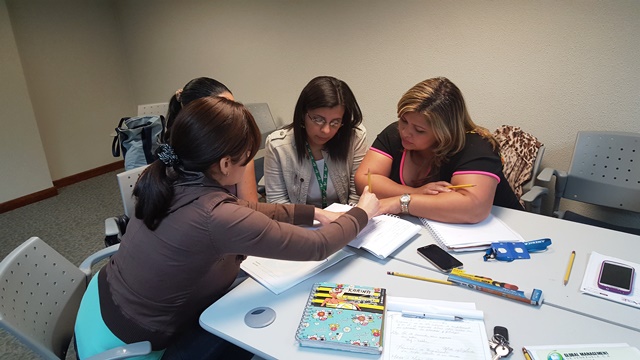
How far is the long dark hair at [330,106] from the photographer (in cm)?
173

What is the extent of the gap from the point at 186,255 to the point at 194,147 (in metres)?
0.31

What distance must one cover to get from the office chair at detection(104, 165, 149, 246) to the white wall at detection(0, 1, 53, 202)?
2.46m

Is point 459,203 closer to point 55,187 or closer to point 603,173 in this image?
point 603,173

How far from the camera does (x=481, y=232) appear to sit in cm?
142

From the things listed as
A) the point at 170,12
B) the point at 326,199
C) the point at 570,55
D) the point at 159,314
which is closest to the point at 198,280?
the point at 159,314

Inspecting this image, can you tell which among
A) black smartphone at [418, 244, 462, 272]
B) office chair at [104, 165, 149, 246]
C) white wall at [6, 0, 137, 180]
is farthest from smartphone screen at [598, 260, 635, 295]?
white wall at [6, 0, 137, 180]

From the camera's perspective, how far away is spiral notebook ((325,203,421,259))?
1314 millimetres

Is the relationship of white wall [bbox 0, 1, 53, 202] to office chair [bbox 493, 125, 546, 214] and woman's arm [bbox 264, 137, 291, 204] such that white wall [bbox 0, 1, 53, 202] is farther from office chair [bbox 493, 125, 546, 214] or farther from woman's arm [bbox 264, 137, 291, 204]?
office chair [bbox 493, 125, 546, 214]

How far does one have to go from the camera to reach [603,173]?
7.19 ft

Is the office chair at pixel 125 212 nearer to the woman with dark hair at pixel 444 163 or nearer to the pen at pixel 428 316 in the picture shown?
the woman with dark hair at pixel 444 163

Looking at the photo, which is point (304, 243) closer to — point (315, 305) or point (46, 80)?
point (315, 305)

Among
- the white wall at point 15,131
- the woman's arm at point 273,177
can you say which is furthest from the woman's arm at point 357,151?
the white wall at point 15,131

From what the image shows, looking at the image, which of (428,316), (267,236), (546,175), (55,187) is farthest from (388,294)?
(55,187)

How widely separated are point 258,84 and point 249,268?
273 centimetres
